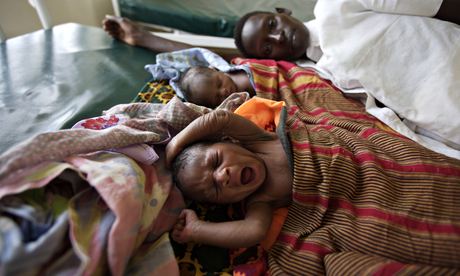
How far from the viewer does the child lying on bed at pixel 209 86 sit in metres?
1.22

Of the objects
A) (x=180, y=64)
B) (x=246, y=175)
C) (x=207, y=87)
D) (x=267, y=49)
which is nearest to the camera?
(x=246, y=175)

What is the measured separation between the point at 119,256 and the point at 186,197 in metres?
0.31

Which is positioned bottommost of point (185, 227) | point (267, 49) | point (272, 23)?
point (185, 227)

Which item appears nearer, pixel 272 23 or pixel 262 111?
pixel 262 111

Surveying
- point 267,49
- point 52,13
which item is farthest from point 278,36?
point 52,13

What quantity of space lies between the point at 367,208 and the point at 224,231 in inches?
13.9

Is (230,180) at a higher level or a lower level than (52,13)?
lower

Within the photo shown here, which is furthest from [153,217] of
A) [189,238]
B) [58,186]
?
[58,186]

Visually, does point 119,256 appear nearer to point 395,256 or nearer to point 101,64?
point 395,256

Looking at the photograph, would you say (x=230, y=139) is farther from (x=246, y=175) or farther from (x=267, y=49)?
(x=267, y=49)

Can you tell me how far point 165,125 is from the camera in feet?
3.04

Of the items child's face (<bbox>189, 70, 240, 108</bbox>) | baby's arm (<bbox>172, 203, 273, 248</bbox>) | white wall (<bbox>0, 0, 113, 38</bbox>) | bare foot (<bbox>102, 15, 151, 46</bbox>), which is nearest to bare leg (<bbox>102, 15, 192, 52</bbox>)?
bare foot (<bbox>102, 15, 151, 46</bbox>)

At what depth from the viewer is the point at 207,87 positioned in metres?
1.22

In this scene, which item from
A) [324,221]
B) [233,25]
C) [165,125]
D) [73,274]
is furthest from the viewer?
[233,25]
